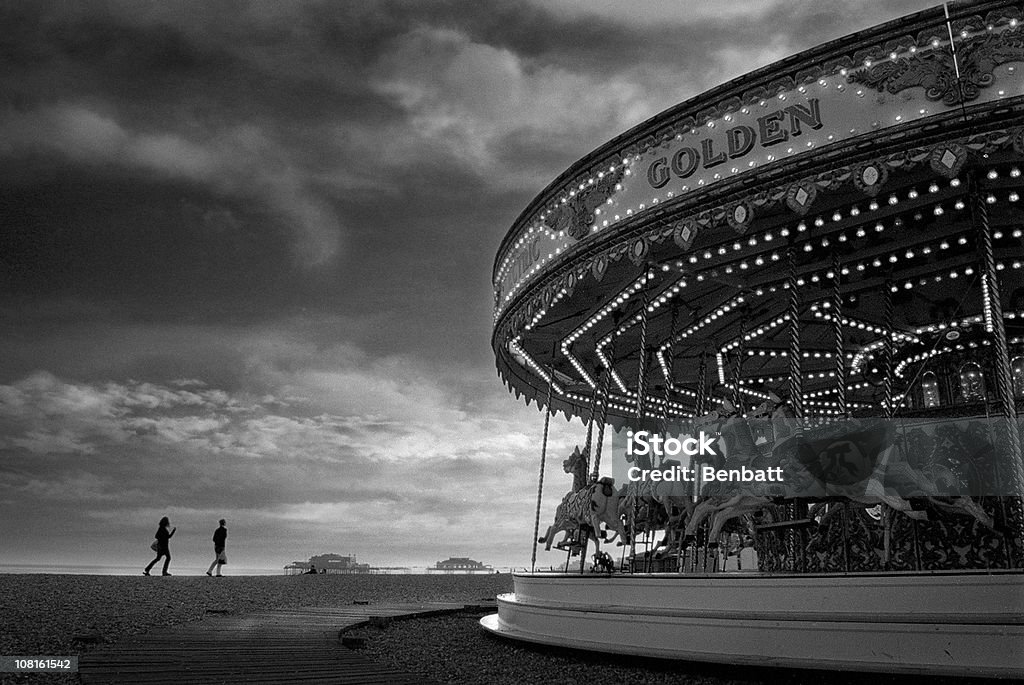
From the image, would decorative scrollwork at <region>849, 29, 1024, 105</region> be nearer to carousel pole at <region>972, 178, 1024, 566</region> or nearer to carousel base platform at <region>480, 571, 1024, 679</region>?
carousel pole at <region>972, 178, 1024, 566</region>

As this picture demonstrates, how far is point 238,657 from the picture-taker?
5.76m

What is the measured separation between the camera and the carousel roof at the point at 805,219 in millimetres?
6039

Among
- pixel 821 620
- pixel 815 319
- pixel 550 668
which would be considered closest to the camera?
pixel 821 620

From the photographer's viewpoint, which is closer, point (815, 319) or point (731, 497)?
point (731, 497)

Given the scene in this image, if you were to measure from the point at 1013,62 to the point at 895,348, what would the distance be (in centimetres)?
723

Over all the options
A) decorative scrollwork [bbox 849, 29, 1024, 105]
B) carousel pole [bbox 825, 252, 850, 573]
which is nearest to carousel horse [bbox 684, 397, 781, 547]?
carousel pole [bbox 825, 252, 850, 573]

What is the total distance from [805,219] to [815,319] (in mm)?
4338

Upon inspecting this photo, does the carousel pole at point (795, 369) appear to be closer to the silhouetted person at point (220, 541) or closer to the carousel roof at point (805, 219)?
the carousel roof at point (805, 219)

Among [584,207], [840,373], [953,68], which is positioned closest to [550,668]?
[840,373]

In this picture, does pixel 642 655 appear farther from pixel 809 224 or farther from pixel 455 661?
pixel 809 224

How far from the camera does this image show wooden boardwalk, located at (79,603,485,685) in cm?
484

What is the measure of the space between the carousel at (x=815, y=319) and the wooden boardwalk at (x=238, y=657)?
2.14 metres

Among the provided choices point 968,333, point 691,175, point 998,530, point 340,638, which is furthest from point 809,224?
point 340,638

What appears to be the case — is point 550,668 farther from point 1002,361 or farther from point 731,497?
point 1002,361
